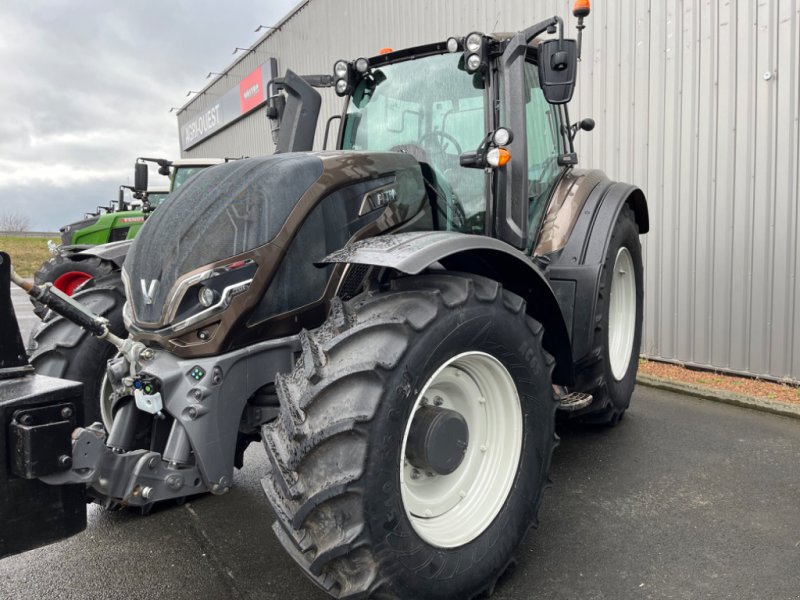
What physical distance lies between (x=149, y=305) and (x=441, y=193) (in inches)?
58.2

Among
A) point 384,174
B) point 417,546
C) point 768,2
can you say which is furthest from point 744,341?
point 417,546

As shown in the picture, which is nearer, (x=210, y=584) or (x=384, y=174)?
(x=210, y=584)

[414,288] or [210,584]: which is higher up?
[414,288]

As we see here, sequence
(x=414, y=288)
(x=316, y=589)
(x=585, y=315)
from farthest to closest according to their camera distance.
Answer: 1. (x=585, y=315)
2. (x=316, y=589)
3. (x=414, y=288)

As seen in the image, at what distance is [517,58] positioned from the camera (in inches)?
121

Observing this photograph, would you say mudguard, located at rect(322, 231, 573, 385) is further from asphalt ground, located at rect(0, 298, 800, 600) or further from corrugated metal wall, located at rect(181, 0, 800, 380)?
corrugated metal wall, located at rect(181, 0, 800, 380)

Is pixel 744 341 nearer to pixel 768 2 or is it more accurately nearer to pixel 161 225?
pixel 768 2

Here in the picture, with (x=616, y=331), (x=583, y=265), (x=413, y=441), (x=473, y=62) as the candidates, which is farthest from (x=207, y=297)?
(x=616, y=331)

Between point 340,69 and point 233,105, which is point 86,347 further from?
point 233,105

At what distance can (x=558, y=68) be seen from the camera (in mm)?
2848

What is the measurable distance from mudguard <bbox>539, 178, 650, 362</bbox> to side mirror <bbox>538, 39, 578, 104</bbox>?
94 centimetres

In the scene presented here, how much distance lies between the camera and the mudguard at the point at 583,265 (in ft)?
11.2

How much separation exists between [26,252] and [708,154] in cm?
2207

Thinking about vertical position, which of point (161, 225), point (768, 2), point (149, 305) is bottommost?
point (149, 305)
